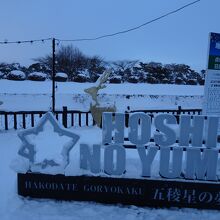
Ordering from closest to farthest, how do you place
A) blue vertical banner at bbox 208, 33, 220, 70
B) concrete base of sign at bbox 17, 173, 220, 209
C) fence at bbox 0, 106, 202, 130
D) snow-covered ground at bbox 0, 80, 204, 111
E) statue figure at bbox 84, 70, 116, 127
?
concrete base of sign at bbox 17, 173, 220, 209, blue vertical banner at bbox 208, 33, 220, 70, statue figure at bbox 84, 70, 116, 127, fence at bbox 0, 106, 202, 130, snow-covered ground at bbox 0, 80, 204, 111

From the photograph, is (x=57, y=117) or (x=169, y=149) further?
(x=57, y=117)

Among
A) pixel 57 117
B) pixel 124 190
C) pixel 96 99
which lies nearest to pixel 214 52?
pixel 124 190

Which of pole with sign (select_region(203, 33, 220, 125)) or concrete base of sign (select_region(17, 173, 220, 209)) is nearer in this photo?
concrete base of sign (select_region(17, 173, 220, 209))

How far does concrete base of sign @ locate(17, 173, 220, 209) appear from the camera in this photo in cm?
436

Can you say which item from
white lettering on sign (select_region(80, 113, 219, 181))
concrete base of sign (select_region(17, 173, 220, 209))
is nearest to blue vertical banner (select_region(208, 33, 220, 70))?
white lettering on sign (select_region(80, 113, 219, 181))

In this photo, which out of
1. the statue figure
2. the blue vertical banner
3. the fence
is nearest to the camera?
the blue vertical banner

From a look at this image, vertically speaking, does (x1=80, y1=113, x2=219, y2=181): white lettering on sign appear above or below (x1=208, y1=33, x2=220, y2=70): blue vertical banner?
below

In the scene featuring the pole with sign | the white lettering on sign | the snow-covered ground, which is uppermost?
the pole with sign

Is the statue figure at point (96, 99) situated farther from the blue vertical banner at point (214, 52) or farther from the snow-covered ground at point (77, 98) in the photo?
the snow-covered ground at point (77, 98)

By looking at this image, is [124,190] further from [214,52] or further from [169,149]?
[214,52]

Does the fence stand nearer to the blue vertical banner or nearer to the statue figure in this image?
the statue figure

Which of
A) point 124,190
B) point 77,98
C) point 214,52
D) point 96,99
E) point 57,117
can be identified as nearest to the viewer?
point 124,190

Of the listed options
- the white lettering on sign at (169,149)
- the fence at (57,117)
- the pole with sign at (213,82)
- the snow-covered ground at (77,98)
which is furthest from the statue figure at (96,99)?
the snow-covered ground at (77,98)

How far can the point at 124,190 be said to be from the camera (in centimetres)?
445
